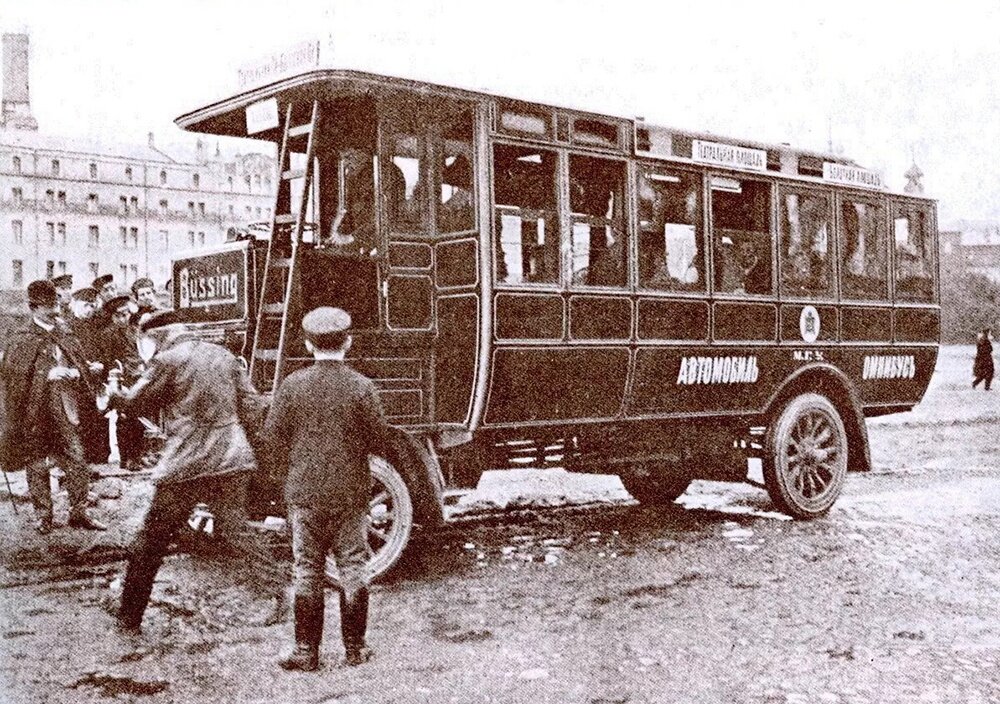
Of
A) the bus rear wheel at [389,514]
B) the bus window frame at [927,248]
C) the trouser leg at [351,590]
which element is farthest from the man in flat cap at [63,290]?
the bus window frame at [927,248]

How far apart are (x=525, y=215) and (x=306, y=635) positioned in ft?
10.3

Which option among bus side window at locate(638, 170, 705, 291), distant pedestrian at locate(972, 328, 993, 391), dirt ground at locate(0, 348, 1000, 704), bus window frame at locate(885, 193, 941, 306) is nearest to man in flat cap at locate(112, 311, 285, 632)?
dirt ground at locate(0, 348, 1000, 704)

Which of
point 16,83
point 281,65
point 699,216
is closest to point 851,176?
point 699,216

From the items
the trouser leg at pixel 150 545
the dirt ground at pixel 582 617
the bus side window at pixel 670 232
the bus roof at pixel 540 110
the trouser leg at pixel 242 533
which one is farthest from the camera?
the bus side window at pixel 670 232

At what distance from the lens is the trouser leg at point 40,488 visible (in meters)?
7.23

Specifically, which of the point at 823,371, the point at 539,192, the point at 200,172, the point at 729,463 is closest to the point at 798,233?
the point at 823,371

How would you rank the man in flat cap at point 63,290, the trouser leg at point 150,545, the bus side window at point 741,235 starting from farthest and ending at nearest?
the bus side window at point 741,235, the man in flat cap at point 63,290, the trouser leg at point 150,545

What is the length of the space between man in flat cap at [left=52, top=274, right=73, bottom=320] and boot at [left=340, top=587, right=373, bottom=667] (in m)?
3.07

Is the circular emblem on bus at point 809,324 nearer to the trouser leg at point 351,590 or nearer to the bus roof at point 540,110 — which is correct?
the bus roof at point 540,110

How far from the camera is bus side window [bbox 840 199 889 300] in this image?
359 inches

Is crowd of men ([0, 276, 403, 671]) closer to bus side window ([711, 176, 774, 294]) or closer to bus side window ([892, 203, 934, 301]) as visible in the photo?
bus side window ([711, 176, 774, 294])

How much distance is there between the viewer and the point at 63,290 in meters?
7.11

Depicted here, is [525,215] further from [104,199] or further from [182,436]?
[182,436]

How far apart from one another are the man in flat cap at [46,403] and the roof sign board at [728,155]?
4444 millimetres
